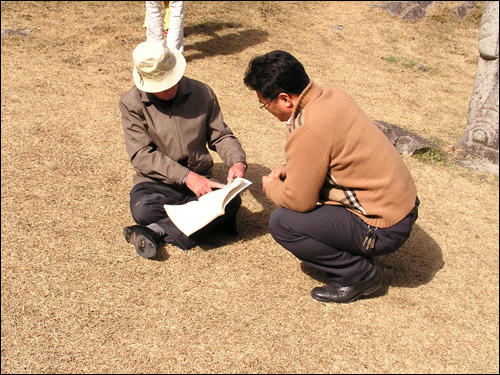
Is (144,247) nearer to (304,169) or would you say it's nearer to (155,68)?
(155,68)

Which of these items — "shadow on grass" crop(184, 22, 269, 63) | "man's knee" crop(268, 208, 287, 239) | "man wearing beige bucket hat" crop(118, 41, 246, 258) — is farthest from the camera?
"shadow on grass" crop(184, 22, 269, 63)

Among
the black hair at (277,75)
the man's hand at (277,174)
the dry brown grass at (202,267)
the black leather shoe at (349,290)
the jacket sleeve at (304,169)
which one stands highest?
the black hair at (277,75)

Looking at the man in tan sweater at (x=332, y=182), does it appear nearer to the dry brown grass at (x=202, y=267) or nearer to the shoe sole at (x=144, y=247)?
the dry brown grass at (x=202, y=267)

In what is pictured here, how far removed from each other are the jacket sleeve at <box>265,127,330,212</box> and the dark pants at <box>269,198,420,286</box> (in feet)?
0.33

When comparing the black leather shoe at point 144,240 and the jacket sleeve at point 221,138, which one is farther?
the jacket sleeve at point 221,138

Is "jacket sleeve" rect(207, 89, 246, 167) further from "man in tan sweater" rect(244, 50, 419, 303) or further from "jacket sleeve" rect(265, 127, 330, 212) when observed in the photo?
"jacket sleeve" rect(265, 127, 330, 212)

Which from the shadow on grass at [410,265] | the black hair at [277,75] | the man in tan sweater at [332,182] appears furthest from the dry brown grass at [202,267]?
the black hair at [277,75]

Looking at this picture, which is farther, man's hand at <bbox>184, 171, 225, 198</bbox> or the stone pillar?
the stone pillar

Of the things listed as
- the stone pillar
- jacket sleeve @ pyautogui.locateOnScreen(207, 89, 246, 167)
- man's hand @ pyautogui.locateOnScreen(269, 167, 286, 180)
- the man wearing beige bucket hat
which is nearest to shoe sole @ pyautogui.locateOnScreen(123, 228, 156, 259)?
the man wearing beige bucket hat

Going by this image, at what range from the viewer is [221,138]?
354 centimetres

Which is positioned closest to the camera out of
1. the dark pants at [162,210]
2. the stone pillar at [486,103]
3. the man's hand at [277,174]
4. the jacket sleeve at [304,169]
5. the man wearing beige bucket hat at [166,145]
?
the jacket sleeve at [304,169]

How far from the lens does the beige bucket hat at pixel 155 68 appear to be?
309 cm

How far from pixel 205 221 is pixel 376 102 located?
4014 millimetres

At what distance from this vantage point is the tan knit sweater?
2516 millimetres
